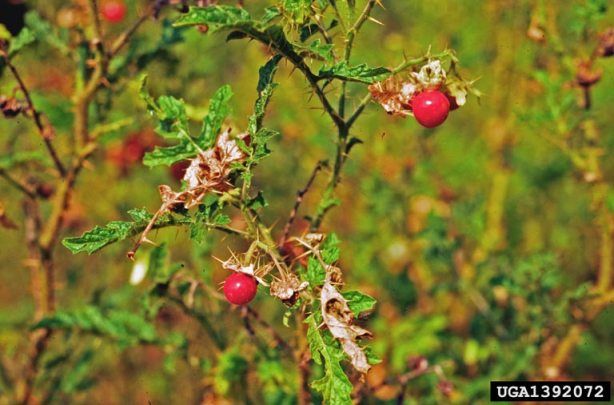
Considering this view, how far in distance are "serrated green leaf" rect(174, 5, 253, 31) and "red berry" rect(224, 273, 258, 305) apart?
19.9 inches

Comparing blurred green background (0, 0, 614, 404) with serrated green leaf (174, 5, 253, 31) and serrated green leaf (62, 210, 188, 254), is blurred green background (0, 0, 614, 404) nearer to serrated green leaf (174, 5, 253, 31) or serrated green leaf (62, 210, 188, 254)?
serrated green leaf (62, 210, 188, 254)

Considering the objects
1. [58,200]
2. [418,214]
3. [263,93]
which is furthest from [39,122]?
[418,214]

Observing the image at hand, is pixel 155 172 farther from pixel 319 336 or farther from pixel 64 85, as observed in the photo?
pixel 319 336

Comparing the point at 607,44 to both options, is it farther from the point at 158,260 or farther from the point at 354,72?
the point at 158,260

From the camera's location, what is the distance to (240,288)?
1.46 meters

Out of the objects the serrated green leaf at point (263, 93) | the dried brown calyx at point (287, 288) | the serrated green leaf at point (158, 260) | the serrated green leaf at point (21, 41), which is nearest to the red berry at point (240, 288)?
the dried brown calyx at point (287, 288)

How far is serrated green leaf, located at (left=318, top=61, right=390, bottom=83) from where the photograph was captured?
4.60 ft

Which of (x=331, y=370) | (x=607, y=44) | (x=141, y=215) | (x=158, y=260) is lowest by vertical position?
(x=331, y=370)

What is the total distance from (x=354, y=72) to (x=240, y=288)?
0.49 meters

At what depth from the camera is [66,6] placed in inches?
122

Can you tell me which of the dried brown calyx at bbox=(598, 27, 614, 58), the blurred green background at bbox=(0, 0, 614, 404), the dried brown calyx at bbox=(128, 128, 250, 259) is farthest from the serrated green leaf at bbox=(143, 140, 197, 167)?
the dried brown calyx at bbox=(598, 27, 614, 58)

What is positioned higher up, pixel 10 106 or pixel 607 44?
pixel 607 44

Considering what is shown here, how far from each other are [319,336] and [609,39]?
1444 millimetres

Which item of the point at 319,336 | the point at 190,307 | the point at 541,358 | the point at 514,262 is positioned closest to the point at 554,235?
the point at 514,262
